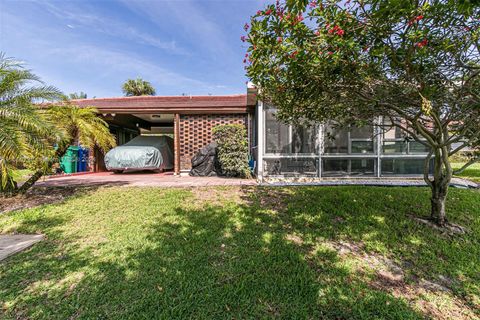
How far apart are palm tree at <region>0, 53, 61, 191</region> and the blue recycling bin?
19.4ft

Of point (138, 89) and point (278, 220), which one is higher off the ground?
point (138, 89)

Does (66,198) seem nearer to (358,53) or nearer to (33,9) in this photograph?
(33,9)

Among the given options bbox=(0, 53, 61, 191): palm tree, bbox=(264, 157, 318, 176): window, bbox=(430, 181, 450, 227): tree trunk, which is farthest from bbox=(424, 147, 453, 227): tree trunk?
bbox=(0, 53, 61, 191): palm tree

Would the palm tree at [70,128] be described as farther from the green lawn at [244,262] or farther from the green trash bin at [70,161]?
the green trash bin at [70,161]

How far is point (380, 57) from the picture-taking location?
2.96m

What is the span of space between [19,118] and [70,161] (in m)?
6.57

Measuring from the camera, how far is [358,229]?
3717mm

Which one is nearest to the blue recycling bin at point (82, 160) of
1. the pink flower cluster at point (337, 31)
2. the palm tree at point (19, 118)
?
the palm tree at point (19, 118)

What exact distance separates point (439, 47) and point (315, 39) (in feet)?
5.01

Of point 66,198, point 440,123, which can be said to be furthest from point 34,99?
point 440,123

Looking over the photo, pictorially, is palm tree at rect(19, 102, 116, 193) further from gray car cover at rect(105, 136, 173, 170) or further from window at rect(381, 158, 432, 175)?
window at rect(381, 158, 432, 175)

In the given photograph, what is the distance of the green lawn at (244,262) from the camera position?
83.7 inches

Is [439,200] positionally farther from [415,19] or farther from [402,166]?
[402,166]

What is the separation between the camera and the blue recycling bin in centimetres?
1079
